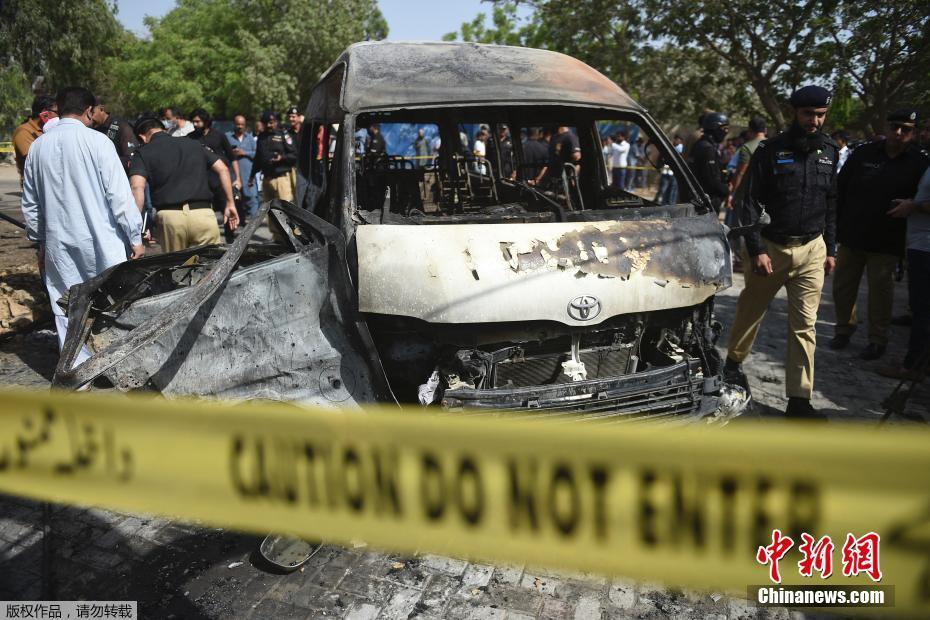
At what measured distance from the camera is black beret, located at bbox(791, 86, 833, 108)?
380 centimetres

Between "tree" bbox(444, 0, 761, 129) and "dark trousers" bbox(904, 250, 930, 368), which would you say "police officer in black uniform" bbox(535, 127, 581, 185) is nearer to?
"dark trousers" bbox(904, 250, 930, 368)

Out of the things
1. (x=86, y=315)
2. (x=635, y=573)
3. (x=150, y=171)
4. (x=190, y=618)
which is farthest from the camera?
(x=150, y=171)

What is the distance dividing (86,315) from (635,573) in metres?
2.54

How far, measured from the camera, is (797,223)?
400 centimetres

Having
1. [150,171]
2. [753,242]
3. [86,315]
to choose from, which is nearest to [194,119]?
[150,171]

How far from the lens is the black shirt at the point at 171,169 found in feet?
16.8

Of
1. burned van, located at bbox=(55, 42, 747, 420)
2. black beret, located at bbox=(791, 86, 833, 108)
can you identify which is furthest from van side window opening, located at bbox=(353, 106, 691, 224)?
black beret, located at bbox=(791, 86, 833, 108)

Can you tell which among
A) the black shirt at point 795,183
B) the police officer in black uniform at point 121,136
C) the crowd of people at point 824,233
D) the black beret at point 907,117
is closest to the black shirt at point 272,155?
the police officer in black uniform at point 121,136

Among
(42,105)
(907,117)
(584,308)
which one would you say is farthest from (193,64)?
(584,308)

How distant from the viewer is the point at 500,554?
1408mm

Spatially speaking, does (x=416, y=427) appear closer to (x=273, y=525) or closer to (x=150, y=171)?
(x=273, y=525)

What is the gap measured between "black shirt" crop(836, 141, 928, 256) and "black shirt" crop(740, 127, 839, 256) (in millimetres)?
1431

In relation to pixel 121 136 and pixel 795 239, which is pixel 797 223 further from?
pixel 121 136

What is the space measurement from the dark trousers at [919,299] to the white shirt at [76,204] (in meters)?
5.72
